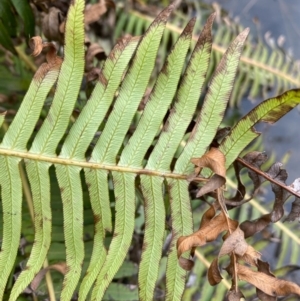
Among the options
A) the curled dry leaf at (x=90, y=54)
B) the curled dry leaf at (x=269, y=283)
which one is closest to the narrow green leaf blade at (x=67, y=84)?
the curled dry leaf at (x=90, y=54)

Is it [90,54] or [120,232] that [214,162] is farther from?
[90,54]

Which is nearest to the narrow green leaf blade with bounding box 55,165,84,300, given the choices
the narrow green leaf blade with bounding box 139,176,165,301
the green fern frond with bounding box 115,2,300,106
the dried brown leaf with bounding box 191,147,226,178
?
the narrow green leaf blade with bounding box 139,176,165,301

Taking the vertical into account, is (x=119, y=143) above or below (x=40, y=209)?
above

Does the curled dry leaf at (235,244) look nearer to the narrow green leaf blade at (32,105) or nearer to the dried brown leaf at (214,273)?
the dried brown leaf at (214,273)

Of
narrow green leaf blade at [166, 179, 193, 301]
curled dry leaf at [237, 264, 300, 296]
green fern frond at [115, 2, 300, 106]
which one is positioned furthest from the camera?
green fern frond at [115, 2, 300, 106]

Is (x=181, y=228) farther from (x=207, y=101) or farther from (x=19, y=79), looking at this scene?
(x=19, y=79)

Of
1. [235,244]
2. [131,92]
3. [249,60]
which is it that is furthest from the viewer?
[249,60]

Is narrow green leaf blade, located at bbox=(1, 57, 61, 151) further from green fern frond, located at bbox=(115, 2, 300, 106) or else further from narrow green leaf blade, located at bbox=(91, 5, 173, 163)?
green fern frond, located at bbox=(115, 2, 300, 106)

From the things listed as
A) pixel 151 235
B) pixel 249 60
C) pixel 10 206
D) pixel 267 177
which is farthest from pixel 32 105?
pixel 249 60
